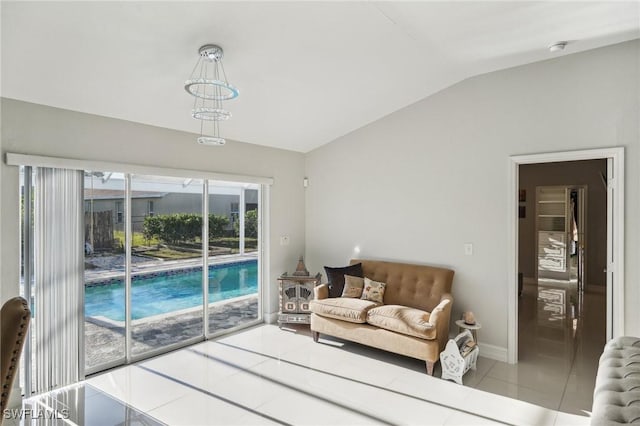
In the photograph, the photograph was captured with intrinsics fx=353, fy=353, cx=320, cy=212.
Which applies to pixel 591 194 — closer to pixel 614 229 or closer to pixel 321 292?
pixel 614 229

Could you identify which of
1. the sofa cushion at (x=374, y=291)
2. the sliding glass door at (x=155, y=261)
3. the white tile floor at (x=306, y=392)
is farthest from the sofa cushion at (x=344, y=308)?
the sliding glass door at (x=155, y=261)

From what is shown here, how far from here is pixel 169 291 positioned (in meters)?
4.35

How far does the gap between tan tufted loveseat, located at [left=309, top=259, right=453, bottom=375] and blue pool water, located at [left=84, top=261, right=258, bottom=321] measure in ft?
4.14

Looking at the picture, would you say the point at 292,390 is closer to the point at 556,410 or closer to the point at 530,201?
the point at 556,410

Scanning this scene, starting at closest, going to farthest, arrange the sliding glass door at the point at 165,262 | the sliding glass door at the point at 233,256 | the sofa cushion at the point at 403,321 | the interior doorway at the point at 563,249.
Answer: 1. the sofa cushion at the point at 403,321
2. the sliding glass door at the point at 165,262
3. the sliding glass door at the point at 233,256
4. the interior doorway at the point at 563,249

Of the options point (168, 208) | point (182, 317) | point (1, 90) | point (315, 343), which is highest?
point (1, 90)

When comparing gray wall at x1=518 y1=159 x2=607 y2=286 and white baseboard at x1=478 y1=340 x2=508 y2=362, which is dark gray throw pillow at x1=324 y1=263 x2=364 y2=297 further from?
gray wall at x1=518 y1=159 x2=607 y2=286

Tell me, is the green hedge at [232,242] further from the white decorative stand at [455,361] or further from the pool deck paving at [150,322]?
the white decorative stand at [455,361]

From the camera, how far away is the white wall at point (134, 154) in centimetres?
299

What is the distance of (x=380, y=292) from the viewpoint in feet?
14.5

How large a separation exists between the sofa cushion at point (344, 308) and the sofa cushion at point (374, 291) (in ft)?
0.40

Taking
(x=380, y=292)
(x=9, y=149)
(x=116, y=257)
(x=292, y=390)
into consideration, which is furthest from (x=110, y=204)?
(x=380, y=292)

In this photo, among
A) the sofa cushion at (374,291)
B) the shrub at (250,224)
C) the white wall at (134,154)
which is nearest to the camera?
the white wall at (134,154)

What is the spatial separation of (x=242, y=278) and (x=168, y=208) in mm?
1531
